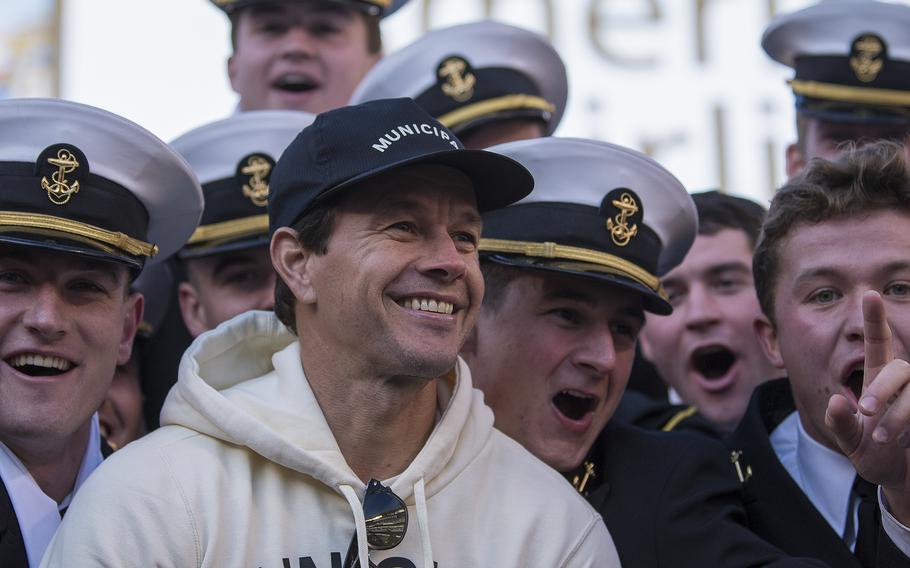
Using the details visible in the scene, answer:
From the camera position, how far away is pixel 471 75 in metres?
5.21

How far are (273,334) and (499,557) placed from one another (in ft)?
2.79

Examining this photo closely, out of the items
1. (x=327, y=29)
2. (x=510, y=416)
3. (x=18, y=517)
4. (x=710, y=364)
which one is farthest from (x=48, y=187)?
(x=710, y=364)

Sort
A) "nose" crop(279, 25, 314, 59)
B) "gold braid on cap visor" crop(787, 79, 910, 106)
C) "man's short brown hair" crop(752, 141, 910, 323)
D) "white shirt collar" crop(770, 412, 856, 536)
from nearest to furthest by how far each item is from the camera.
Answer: "white shirt collar" crop(770, 412, 856, 536), "man's short brown hair" crop(752, 141, 910, 323), "gold braid on cap visor" crop(787, 79, 910, 106), "nose" crop(279, 25, 314, 59)

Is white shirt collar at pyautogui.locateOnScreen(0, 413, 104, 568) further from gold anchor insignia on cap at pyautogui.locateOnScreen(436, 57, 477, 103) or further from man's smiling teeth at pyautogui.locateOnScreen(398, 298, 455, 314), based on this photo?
gold anchor insignia on cap at pyautogui.locateOnScreen(436, 57, 477, 103)

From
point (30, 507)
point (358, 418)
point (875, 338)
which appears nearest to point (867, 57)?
point (875, 338)

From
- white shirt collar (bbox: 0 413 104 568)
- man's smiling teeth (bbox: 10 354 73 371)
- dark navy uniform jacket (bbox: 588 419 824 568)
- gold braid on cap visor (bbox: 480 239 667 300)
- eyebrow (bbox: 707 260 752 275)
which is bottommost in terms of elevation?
dark navy uniform jacket (bbox: 588 419 824 568)

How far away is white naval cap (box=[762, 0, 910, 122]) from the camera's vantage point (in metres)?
5.30

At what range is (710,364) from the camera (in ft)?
18.1

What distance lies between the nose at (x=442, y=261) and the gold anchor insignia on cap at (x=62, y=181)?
3.40 feet

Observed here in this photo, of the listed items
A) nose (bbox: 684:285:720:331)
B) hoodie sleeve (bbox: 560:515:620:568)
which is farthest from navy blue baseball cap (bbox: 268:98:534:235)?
nose (bbox: 684:285:720:331)

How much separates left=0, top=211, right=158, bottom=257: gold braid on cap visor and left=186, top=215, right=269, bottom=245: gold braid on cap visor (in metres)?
0.82

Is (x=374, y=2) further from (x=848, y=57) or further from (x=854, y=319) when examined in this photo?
(x=854, y=319)

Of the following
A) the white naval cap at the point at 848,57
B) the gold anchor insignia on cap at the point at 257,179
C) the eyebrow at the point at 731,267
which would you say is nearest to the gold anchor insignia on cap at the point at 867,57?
the white naval cap at the point at 848,57

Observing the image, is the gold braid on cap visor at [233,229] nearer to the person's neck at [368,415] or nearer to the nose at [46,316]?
the nose at [46,316]
